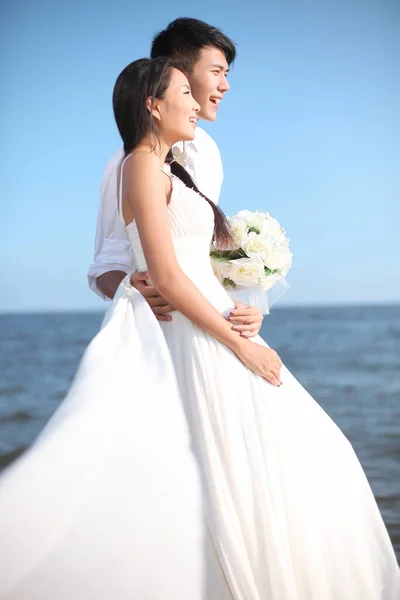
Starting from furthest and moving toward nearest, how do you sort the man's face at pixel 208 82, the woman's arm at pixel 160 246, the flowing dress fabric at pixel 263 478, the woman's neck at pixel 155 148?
the man's face at pixel 208 82 → the woman's neck at pixel 155 148 → the woman's arm at pixel 160 246 → the flowing dress fabric at pixel 263 478

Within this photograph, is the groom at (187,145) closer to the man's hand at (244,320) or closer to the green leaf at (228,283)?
the green leaf at (228,283)

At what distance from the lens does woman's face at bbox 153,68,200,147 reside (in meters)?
2.48

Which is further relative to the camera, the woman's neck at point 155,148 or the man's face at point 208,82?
the man's face at point 208,82

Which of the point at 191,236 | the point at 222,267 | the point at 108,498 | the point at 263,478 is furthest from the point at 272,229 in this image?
the point at 108,498

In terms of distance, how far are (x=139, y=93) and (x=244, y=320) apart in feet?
2.47

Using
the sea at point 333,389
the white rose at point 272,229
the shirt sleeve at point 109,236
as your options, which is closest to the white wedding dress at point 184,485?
the white rose at point 272,229

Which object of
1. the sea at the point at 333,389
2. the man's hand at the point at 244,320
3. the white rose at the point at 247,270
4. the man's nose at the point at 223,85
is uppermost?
the man's nose at the point at 223,85

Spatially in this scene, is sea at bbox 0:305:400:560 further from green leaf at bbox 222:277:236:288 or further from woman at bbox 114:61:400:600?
green leaf at bbox 222:277:236:288

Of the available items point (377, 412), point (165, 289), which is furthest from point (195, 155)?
point (377, 412)

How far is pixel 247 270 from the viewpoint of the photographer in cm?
269

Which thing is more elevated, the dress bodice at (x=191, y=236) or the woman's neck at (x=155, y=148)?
the woman's neck at (x=155, y=148)

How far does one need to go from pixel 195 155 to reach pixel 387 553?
5.25ft

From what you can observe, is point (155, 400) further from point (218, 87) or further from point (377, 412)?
point (377, 412)

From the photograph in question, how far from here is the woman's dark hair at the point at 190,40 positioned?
3.09 m
